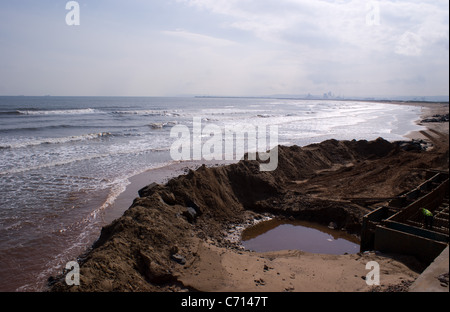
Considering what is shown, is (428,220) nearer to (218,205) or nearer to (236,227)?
Answer: (236,227)

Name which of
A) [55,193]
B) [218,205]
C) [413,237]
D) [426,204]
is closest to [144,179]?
[55,193]

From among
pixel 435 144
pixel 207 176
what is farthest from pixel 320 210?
pixel 435 144

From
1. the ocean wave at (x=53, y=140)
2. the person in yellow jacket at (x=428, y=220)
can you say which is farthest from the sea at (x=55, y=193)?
the person in yellow jacket at (x=428, y=220)

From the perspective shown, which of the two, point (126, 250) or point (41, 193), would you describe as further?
point (41, 193)

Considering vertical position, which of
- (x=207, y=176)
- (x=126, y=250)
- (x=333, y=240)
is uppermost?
(x=207, y=176)

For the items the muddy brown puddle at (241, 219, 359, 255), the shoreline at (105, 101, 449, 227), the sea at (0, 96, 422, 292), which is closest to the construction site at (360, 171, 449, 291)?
the muddy brown puddle at (241, 219, 359, 255)
